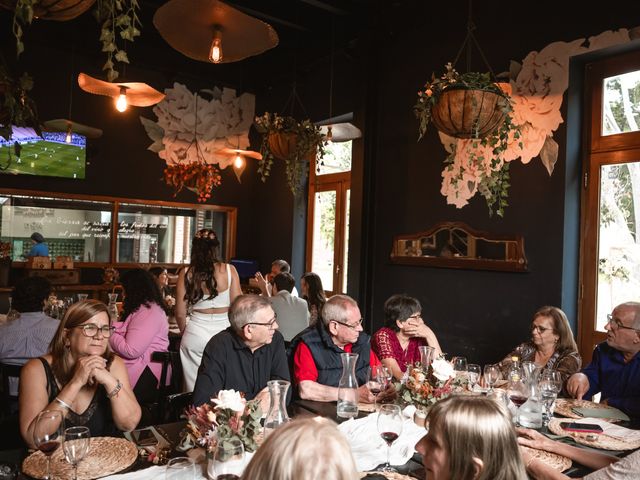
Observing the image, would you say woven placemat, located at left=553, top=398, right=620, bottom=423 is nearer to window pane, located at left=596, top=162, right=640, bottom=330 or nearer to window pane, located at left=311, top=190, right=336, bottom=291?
window pane, located at left=596, top=162, right=640, bottom=330

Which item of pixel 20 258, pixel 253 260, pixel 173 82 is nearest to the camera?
pixel 20 258

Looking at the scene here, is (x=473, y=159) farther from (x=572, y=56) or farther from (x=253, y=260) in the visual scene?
(x=253, y=260)

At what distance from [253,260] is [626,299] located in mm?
5716

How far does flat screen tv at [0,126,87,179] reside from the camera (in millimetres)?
6727

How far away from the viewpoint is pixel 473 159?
4.79m

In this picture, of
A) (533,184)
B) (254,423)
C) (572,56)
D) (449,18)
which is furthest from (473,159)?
(254,423)

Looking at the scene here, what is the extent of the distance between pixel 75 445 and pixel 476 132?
2.73 m

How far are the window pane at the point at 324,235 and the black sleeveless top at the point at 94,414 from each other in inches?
193

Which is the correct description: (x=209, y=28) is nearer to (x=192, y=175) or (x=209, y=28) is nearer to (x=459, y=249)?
(x=459, y=249)

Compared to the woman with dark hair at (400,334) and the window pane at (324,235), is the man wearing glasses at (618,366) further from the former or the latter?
the window pane at (324,235)

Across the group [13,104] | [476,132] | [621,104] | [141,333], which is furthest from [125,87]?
[621,104]

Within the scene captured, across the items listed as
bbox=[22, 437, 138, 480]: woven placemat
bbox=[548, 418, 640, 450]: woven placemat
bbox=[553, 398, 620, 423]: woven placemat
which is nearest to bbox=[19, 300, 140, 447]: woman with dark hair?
bbox=[22, 437, 138, 480]: woven placemat

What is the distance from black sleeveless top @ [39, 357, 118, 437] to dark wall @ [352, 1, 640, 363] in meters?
3.45

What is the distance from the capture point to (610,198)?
409 centimetres
